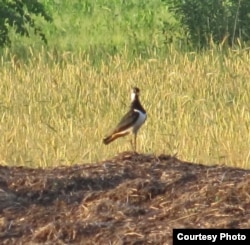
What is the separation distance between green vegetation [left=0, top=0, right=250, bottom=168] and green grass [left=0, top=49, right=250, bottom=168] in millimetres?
11

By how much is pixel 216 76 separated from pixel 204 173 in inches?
192

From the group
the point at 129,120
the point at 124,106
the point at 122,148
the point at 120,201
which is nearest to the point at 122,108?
the point at 124,106

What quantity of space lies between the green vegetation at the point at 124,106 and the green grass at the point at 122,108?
0.4 inches

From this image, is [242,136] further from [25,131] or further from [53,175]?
[53,175]

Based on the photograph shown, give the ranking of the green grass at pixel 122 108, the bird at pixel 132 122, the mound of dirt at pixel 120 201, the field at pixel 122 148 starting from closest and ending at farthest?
1. the mound of dirt at pixel 120 201
2. the field at pixel 122 148
3. the bird at pixel 132 122
4. the green grass at pixel 122 108

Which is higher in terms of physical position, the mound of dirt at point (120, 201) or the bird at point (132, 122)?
the bird at point (132, 122)

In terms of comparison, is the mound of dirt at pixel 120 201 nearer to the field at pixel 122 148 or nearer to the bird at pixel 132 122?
the field at pixel 122 148

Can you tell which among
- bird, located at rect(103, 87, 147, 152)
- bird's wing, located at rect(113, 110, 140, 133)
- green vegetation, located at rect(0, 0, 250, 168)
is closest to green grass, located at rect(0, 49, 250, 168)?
green vegetation, located at rect(0, 0, 250, 168)

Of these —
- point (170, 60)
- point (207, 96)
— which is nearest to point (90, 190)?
point (207, 96)

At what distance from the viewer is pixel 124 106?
10695 millimetres

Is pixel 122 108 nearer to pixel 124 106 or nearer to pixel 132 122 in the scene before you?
pixel 124 106

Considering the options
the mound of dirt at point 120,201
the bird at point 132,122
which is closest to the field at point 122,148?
the mound of dirt at point 120,201

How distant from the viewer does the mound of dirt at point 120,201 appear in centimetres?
577

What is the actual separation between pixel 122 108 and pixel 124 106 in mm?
30
